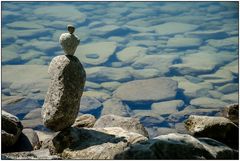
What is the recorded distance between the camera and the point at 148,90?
3195cm

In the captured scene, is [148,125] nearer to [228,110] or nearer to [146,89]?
[146,89]

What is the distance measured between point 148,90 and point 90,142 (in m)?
21.6

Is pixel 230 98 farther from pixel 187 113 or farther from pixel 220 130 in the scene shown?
pixel 220 130

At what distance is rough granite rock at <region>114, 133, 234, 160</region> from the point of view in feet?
28.6

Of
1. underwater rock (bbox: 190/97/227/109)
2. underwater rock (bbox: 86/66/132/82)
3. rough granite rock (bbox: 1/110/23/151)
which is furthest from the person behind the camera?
underwater rock (bbox: 86/66/132/82)

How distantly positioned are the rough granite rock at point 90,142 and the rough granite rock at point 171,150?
88 cm

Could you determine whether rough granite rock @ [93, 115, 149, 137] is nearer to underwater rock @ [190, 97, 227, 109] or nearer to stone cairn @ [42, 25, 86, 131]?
stone cairn @ [42, 25, 86, 131]

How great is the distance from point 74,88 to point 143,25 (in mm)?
51400

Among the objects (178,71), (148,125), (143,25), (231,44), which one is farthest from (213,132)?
(143,25)

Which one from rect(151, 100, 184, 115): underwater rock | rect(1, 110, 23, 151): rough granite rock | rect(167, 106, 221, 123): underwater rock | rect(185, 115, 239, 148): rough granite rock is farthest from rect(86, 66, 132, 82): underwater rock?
rect(1, 110, 23, 151): rough granite rock

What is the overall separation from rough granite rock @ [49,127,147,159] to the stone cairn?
1.36 feet

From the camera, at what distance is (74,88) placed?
1062 centimetres

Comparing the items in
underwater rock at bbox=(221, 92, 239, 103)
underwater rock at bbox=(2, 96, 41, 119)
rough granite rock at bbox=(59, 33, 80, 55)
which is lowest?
underwater rock at bbox=(221, 92, 239, 103)

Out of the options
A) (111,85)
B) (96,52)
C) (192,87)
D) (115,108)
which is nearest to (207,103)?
(192,87)
